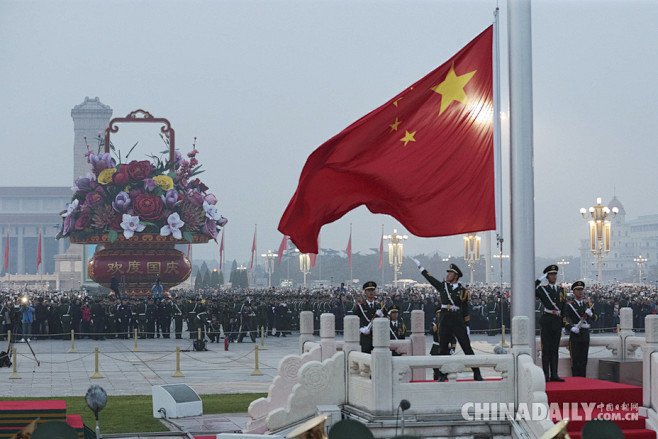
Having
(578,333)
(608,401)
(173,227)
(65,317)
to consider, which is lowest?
(65,317)

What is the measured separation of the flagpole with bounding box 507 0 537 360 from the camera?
34.6ft

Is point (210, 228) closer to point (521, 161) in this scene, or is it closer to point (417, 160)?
point (417, 160)

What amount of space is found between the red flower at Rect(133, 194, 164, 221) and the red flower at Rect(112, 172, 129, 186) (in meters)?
0.91

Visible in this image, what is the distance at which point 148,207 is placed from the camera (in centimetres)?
3831

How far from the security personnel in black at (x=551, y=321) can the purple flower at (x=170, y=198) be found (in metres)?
28.1

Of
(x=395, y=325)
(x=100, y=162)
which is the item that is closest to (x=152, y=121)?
(x=100, y=162)

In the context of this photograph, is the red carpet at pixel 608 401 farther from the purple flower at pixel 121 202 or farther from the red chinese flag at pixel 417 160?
the purple flower at pixel 121 202

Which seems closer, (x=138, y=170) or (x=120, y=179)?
(x=120, y=179)

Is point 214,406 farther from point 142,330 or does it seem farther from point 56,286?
point 56,286

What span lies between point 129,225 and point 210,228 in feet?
12.1

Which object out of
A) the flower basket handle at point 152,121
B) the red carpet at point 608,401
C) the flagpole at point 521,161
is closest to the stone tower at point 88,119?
the flower basket handle at point 152,121

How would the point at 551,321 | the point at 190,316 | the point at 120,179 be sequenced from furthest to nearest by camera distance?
the point at 120,179, the point at 190,316, the point at 551,321

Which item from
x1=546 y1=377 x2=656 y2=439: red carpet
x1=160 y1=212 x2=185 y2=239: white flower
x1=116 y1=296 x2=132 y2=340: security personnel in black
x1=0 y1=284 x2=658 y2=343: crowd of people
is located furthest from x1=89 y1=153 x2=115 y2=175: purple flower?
x1=546 y1=377 x2=656 y2=439: red carpet

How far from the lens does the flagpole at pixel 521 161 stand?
10539mm
